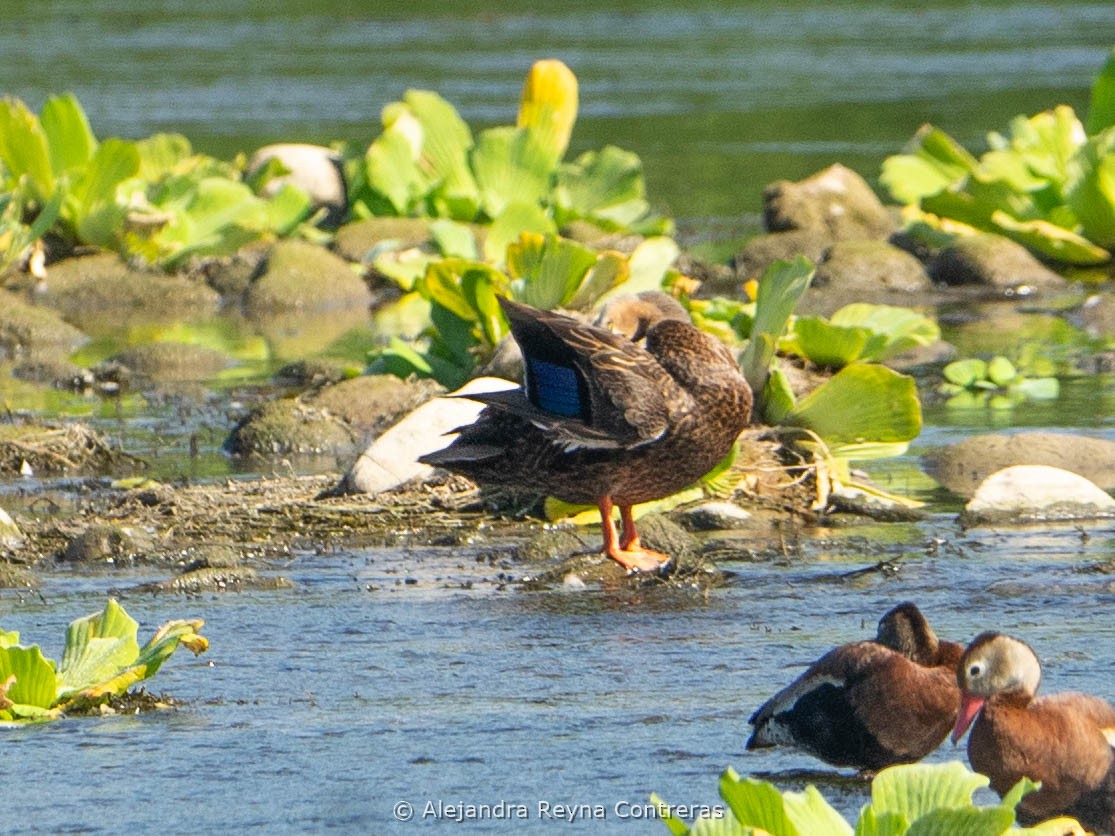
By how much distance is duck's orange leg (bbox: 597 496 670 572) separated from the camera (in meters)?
6.96

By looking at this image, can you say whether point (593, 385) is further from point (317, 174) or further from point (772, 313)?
point (317, 174)

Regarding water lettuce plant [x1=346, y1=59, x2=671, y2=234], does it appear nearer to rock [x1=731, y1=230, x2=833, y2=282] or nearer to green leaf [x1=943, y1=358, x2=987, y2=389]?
rock [x1=731, y1=230, x2=833, y2=282]

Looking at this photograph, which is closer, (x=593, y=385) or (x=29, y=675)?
(x=29, y=675)

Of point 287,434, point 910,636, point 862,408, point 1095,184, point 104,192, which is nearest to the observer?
point 910,636

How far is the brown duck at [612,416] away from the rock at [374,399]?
280 cm

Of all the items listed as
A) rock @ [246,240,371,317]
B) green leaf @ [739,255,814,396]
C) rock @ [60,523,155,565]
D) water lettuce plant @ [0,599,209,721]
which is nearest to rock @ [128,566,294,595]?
rock @ [60,523,155,565]

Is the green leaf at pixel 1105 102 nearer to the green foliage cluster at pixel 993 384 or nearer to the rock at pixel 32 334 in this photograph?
the green foliage cluster at pixel 993 384

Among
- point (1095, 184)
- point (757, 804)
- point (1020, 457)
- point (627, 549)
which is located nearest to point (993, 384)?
point (1020, 457)

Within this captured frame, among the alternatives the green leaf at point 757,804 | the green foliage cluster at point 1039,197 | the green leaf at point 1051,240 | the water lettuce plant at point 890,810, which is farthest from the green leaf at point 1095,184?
the green leaf at point 757,804

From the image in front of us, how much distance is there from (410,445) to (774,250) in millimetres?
7288

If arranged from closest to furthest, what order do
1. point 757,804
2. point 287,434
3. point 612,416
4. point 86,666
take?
point 757,804, point 86,666, point 612,416, point 287,434

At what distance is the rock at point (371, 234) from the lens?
15.5 meters

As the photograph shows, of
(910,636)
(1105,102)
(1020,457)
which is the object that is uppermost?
(1105,102)

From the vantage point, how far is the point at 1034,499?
25.3 feet
